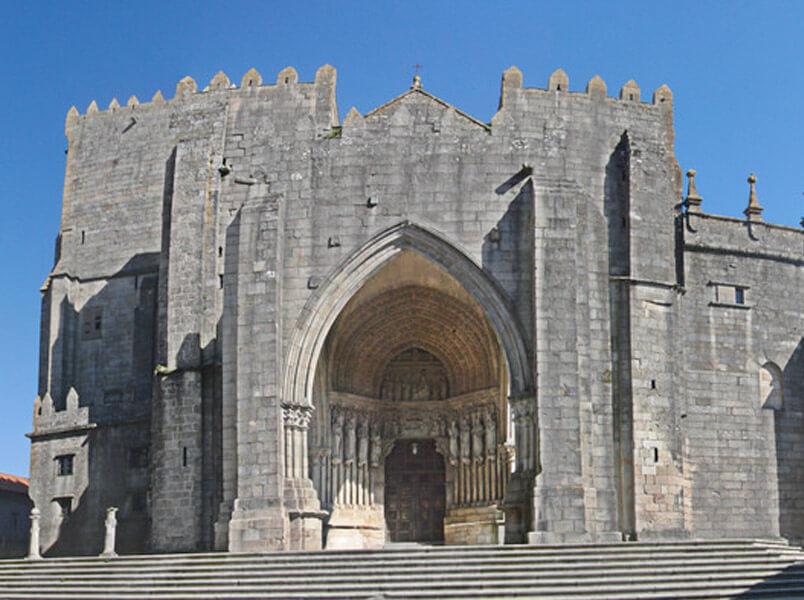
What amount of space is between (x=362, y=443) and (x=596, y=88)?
9.08 meters

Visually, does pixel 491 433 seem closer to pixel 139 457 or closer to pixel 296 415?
pixel 296 415

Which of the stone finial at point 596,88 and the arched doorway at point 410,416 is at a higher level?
the stone finial at point 596,88

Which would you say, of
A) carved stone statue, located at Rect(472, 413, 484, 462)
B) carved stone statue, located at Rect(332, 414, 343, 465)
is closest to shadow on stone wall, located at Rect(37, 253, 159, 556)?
carved stone statue, located at Rect(332, 414, 343, 465)

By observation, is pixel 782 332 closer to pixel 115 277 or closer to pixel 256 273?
pixel 256 273

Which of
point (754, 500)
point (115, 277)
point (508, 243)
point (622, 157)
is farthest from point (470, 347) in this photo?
point (115, 277)

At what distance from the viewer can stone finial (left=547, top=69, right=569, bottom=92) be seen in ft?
88.4

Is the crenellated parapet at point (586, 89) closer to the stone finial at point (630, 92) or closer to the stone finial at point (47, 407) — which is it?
the stone finial at point (630, 92)

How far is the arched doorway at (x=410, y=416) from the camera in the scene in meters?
26.9

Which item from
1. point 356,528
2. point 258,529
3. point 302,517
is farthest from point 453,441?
point 258,529

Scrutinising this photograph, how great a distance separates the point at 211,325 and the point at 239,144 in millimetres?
3901

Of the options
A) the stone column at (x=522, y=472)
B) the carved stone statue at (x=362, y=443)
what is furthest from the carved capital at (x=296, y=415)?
the stone column at (x=522, y=472)

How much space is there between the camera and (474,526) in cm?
2709

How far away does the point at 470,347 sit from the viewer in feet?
92.0

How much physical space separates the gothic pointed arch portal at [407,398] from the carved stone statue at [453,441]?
0.02m
